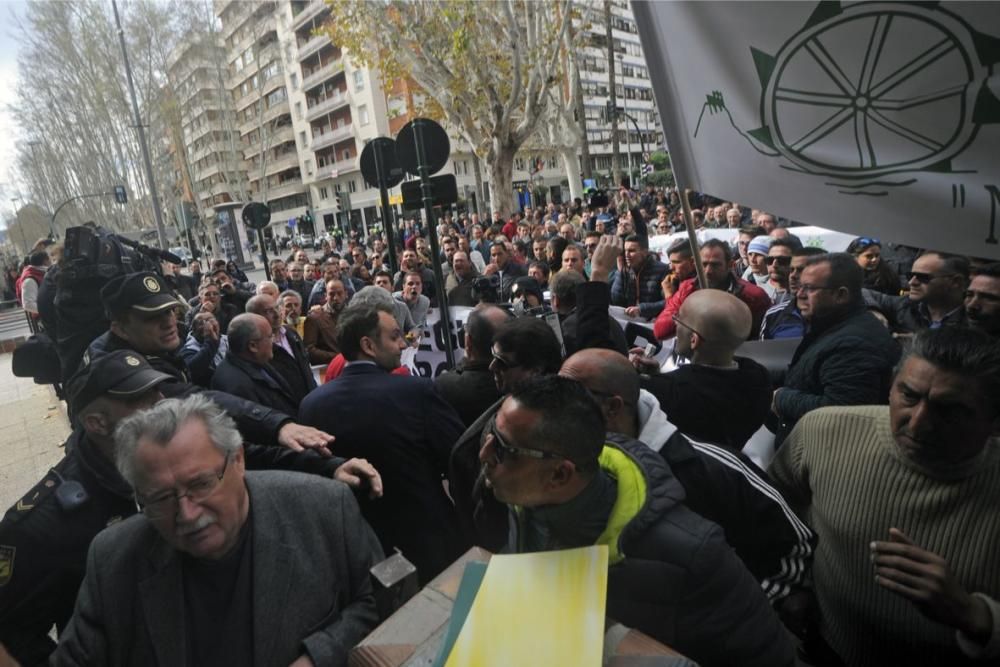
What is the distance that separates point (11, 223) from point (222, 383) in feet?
298

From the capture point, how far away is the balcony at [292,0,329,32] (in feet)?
140

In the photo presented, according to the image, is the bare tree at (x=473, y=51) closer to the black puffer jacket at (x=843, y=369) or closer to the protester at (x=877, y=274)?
the protester at (x=877, y=274)

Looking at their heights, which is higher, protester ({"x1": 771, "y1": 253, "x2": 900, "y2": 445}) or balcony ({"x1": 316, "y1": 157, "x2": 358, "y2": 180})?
balcony ({"x1": 316, "y1": 157, "x2": 358, "y2": 180})

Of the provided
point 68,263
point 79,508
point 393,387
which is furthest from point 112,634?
Result: point 68,263

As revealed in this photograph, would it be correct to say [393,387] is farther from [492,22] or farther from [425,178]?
[492,22]

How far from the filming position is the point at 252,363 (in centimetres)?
333

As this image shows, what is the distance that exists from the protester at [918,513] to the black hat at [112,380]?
233 centimetres

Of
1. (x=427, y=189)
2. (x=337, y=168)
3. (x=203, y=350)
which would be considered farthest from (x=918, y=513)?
(x=337, y=168)

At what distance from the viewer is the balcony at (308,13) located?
140 ft

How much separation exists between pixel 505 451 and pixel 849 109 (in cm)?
152

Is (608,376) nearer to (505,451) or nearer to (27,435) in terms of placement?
(505,451)

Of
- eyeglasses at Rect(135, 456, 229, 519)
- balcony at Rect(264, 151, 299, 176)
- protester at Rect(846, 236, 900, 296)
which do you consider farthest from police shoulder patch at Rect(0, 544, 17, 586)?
balcony at Rect(264, 151, 299, 176)

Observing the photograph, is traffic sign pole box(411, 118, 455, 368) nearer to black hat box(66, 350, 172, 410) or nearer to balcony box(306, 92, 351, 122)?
black hat box(66, 350, 172, 410)

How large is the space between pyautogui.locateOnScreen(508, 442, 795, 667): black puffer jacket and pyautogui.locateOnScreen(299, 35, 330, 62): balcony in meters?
52.1
